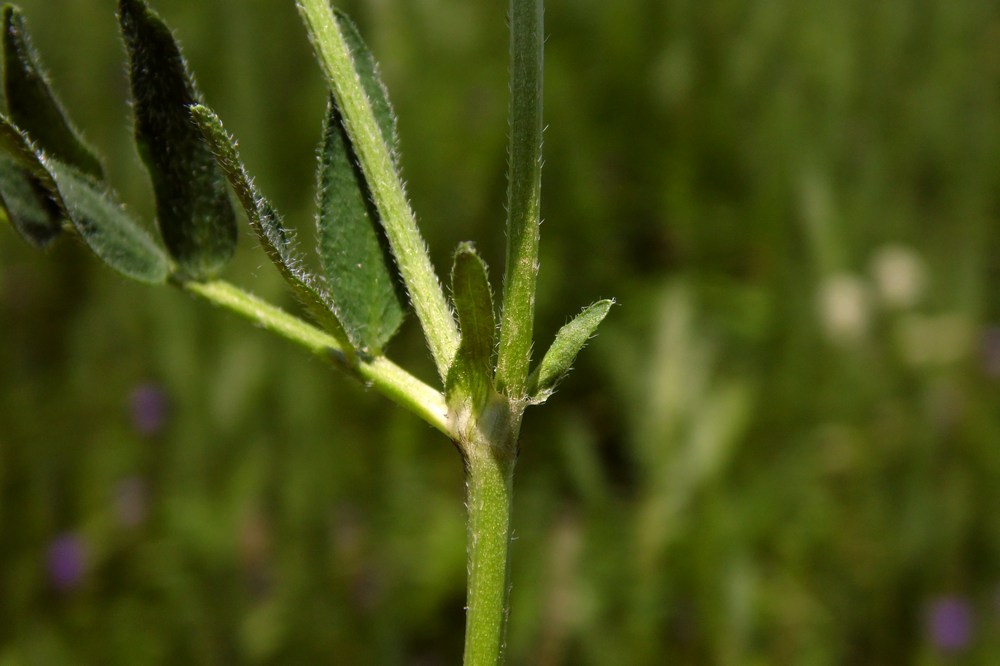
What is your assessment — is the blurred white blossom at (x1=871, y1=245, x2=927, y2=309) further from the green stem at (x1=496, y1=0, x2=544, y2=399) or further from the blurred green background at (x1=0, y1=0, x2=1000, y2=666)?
the green stem at (x1=496, y1=0, x2=544, y2=399)

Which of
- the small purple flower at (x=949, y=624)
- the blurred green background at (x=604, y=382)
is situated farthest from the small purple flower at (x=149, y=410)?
the small purple flower at (x=949, y=624)

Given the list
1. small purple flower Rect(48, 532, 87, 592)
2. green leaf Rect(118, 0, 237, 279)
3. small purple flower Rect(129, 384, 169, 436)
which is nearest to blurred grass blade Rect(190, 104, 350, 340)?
green leaf Rect(118, 0, 237, 279)

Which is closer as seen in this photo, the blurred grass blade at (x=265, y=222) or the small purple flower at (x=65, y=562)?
the blurred grass blade at (x=265, y=222)

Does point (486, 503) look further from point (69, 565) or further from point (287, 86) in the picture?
point (287, 86)

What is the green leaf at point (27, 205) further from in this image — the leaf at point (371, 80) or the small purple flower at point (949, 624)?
the small purple flower at point (949, 624)

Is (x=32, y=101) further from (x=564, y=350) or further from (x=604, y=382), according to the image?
(x=604, y=382)

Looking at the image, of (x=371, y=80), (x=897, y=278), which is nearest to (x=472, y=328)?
(x=371, y=80)

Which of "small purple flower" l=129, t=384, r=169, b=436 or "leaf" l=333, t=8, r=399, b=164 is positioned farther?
"small purple flower" l=129, t=384, r=169, b=436
